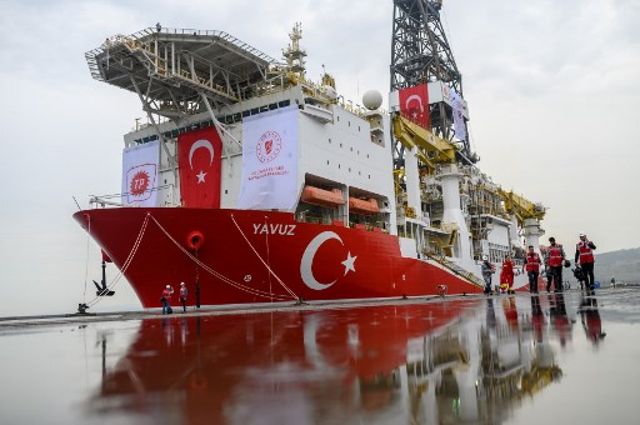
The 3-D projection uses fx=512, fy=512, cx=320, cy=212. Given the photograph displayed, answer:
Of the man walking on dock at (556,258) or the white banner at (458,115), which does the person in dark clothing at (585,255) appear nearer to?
the man walking on dock at (556,258)

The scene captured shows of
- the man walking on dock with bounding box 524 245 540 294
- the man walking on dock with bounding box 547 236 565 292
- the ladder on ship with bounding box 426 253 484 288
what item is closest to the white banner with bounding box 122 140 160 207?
the ladder on ship with bounding box 426 253 484 288

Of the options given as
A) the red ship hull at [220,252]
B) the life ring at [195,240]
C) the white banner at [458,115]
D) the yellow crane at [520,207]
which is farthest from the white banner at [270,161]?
the yellow crane at [520,207]

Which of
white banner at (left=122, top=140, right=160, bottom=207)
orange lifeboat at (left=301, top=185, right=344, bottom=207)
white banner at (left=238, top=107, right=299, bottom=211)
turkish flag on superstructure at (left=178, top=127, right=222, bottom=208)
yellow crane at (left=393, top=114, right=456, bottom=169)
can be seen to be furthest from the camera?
yellow crane at (left=393, top=114, right=456, bottom=169)

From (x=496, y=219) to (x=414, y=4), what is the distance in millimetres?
23411

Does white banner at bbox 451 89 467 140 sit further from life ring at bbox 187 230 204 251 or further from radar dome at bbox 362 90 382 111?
life ring at bbox 187 230 204 251

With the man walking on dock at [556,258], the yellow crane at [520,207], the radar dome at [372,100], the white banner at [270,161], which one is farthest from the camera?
the yellow crane at [520,207]

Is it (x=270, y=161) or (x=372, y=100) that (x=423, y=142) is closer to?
(x=372, y=100)

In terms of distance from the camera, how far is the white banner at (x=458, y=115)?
45.5 meters

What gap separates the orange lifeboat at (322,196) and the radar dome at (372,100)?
7.35 meters

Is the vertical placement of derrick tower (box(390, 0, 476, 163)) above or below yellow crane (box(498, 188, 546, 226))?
above

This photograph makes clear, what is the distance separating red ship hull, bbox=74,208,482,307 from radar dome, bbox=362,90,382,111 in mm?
10375

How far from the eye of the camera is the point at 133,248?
18.1 metres

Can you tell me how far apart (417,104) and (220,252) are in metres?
32.0

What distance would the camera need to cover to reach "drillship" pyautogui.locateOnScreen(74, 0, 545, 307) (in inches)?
720
